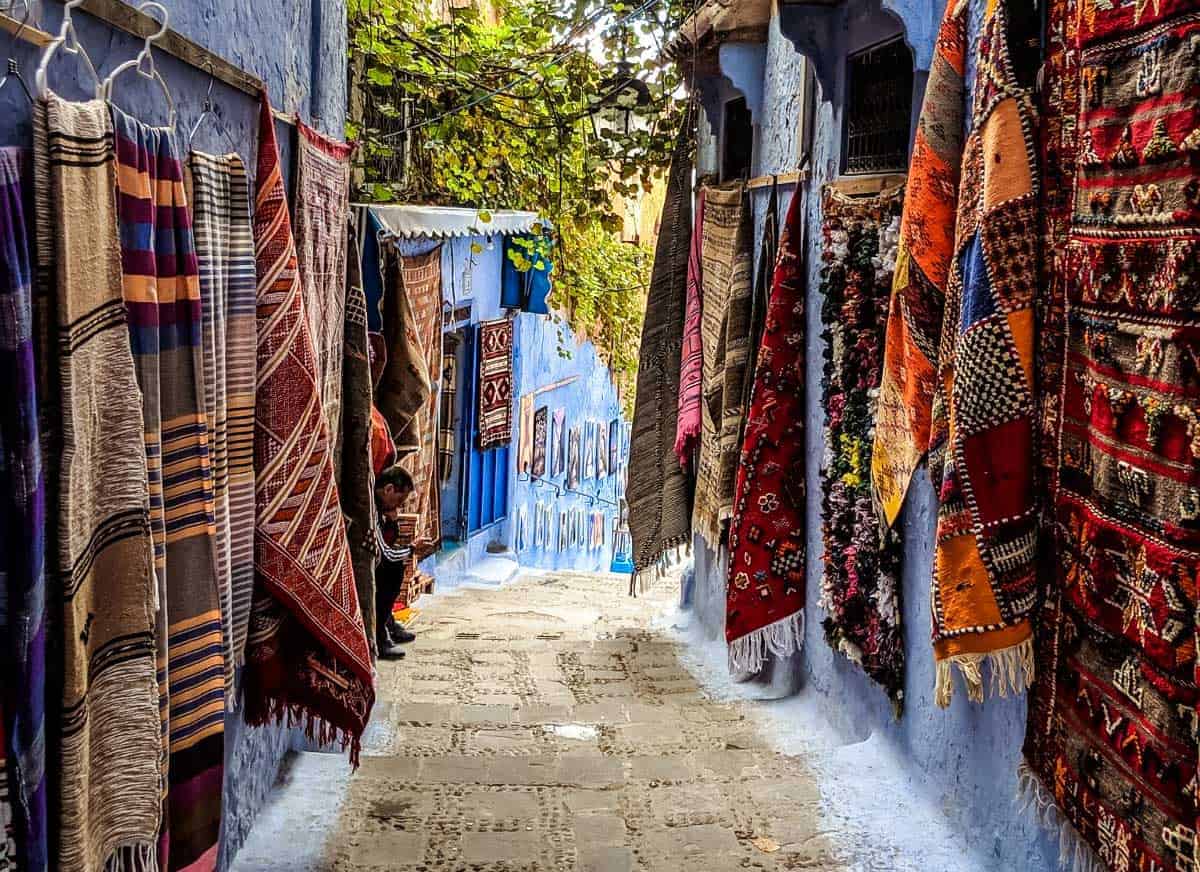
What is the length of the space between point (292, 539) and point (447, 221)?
15.8ft

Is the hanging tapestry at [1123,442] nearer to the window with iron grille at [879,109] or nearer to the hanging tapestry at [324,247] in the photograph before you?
the window with iron grille at [879,109]

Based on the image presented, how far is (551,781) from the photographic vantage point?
194 inches

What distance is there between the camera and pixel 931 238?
3.42 m

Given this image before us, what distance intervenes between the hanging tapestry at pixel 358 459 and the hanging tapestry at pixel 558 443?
9277 millimetres

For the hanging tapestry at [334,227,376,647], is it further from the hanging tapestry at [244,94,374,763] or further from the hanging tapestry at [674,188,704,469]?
the hanging tapestry at [674,188,704,469]

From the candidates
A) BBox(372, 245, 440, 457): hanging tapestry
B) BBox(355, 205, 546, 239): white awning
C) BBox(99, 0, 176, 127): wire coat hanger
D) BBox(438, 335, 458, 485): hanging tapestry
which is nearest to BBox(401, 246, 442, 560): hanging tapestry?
BBox(355, 205, 546, 239): white awning

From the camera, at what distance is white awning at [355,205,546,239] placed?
6.88 metres

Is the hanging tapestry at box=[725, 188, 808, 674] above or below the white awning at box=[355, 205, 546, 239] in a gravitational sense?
below

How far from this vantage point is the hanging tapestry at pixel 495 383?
35.4 feet

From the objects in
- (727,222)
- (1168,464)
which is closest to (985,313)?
(1168,464)

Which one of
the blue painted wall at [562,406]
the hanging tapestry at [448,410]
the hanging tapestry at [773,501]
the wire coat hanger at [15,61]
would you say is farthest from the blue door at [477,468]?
the wire coat hanger at [15,61]

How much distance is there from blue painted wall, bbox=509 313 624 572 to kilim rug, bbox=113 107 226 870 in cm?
826

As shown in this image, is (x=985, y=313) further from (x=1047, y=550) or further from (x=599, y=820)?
(x=599, y=820)

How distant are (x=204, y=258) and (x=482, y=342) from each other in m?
7.78
